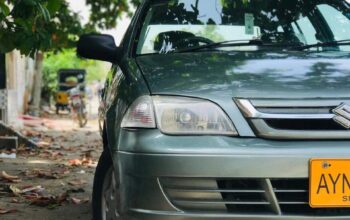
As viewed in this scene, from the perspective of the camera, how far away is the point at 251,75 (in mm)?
2932

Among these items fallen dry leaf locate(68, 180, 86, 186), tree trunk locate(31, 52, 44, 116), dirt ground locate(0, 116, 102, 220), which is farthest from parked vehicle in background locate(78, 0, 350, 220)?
tree trunk locate(31, 52, 44, 116)

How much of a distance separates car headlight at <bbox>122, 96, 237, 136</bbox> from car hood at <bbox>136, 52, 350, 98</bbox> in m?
0.04

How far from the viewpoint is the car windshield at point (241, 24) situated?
12.2 ft

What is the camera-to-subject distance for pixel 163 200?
2.67m

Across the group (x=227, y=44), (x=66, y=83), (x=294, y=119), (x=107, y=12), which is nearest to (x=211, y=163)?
(x=294, y=119)

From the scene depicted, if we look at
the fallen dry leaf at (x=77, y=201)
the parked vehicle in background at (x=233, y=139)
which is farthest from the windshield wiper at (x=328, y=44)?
the fallen dry leaf at (x=77, y=201)

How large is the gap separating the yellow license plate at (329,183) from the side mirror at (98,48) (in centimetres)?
167

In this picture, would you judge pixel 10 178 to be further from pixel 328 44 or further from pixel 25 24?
pixel 328 44

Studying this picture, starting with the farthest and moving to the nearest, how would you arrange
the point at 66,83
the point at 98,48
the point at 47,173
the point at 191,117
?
the point at 66,83, the point at 47,173, the point at 98,48, the point at 191,117

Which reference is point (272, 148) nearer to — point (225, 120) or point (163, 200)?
point (225, 120)

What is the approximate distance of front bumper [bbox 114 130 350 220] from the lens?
262cm

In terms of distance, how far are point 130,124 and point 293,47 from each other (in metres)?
1.26

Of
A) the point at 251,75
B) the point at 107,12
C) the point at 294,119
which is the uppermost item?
the point at 107,12

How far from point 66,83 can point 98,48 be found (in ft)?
66.0
